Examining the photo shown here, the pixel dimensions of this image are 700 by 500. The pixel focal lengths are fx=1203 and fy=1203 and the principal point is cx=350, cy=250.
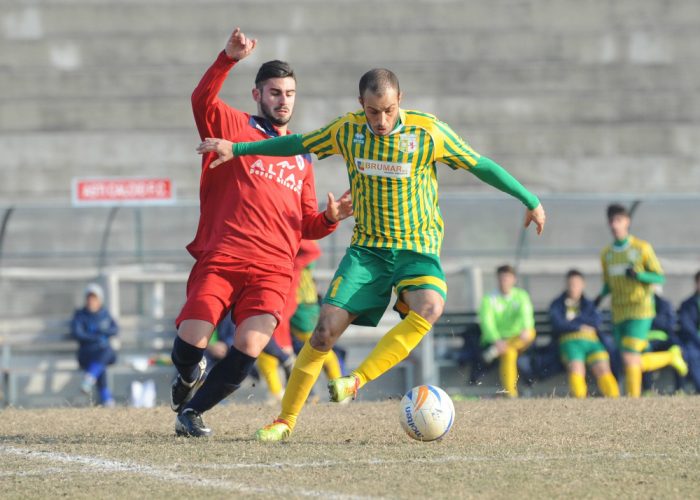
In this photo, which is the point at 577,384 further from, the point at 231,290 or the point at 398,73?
the point at 398,73

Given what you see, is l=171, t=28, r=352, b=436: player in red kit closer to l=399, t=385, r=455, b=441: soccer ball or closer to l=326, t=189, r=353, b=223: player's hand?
l=326, t=189, r=353, b=223: player's hand

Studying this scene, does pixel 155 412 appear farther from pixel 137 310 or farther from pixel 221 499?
pixel 137 310

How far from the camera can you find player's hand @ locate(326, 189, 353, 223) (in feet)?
22.2

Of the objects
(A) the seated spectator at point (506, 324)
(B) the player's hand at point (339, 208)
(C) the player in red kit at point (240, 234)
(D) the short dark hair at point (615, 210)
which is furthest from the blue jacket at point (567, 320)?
(B) the player's hand at point (339, 208)

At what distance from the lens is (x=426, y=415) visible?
6.23 m

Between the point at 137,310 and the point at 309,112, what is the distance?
5549 mm

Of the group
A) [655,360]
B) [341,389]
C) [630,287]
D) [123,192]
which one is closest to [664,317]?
[655,360]

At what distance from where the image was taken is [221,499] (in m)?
4.71

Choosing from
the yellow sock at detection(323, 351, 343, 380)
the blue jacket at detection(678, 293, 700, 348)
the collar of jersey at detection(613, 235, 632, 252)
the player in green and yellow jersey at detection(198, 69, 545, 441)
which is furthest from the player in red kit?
the blue jacket at detection(678, 293, 700, 348)


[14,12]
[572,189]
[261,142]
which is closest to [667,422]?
[261,142]

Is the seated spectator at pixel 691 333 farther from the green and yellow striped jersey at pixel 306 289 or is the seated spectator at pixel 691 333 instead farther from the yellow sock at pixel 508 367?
the green and yellow striped jersey at pixel 306 289

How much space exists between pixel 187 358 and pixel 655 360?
7833mm

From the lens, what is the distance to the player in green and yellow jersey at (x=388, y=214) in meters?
6.31

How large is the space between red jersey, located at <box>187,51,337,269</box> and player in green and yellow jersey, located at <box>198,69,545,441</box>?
0.39 meters
